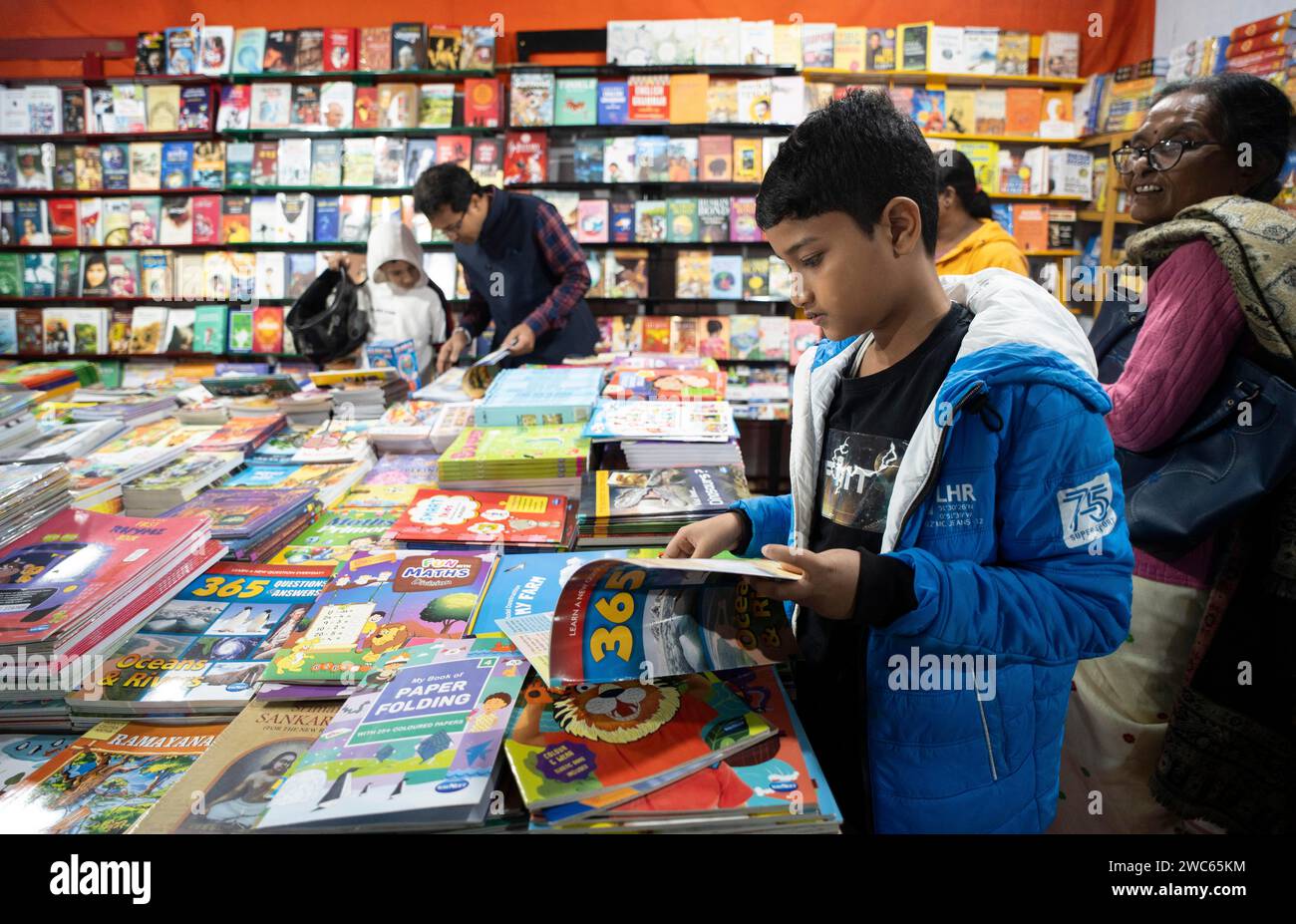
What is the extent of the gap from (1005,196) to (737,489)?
4.57 metres

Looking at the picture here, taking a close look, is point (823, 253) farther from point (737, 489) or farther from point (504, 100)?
point (504, 100)

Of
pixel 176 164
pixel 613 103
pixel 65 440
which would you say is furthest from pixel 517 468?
pixel 176 164

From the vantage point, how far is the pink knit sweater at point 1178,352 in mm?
1372

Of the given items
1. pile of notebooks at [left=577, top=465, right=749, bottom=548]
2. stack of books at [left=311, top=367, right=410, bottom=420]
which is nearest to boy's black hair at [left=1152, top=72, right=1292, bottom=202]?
pile of notebooks at [left=577, top=465, right=749, bottom=548]

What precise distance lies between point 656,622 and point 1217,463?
3.96 ft

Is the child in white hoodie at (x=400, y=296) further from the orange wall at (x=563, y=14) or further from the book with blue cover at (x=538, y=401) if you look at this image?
the orange wall at (x=563, y=14)

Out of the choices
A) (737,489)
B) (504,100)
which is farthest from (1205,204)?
(504,100)

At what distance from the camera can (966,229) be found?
2791 millimetres

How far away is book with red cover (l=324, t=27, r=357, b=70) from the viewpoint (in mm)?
4803

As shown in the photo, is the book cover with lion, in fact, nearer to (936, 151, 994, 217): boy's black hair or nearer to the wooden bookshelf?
(936, 151, 994, 217): boy's black hair

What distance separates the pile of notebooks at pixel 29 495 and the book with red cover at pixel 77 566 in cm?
2

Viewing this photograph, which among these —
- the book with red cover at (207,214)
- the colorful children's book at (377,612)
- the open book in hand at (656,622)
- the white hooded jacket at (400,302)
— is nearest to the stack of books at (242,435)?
the colorful children's book at (377,612)

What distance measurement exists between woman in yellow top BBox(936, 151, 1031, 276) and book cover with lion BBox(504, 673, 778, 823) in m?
2.29
